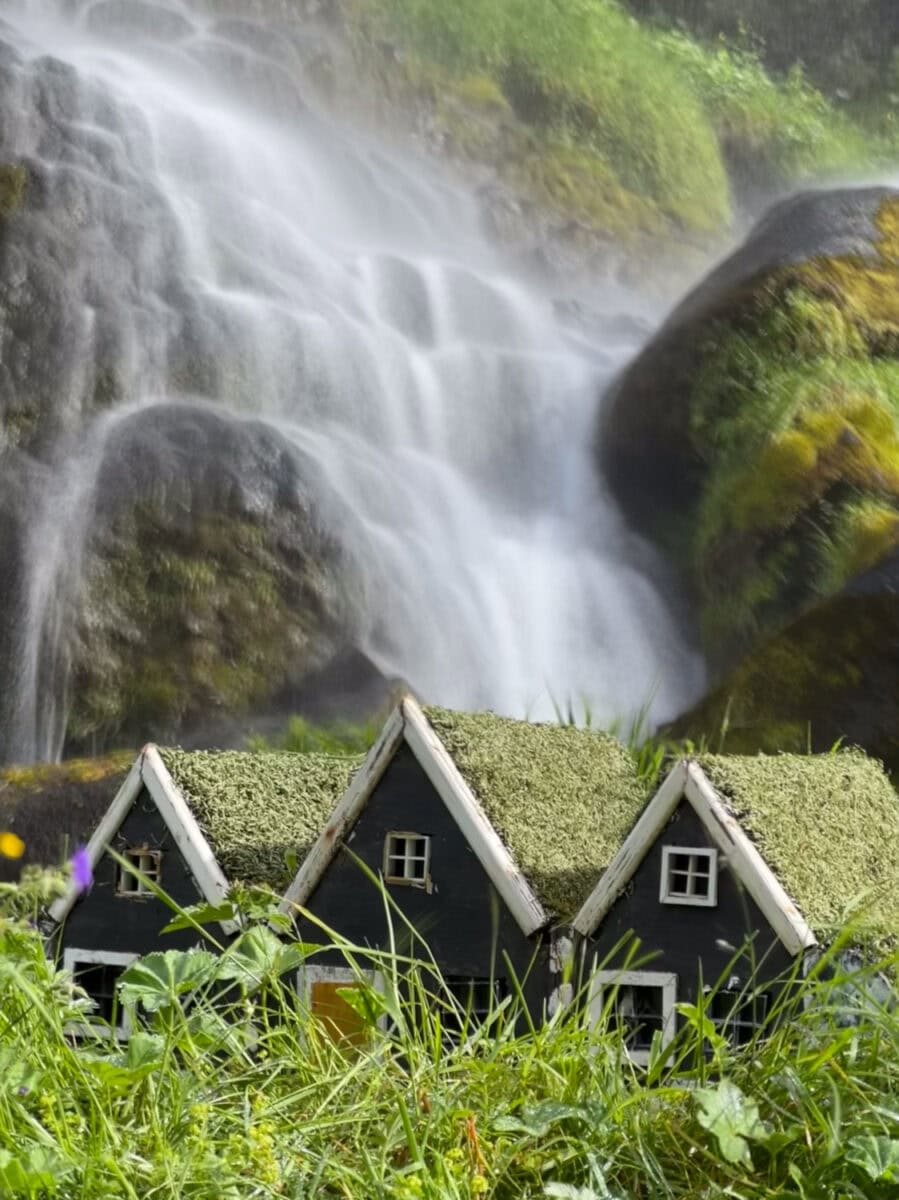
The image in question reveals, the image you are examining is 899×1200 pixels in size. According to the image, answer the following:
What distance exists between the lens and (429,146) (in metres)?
6.38

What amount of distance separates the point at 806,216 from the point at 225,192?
2.12m

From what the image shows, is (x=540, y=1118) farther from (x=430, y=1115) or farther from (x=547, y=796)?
(x=547, y=796)

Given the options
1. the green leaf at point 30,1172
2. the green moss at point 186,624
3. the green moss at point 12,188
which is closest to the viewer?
the green leaf at point 30,1172

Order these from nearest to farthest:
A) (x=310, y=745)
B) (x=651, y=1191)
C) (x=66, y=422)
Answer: (x=651, y=1191)
(x=310, y=745)
(x=66, y=422)

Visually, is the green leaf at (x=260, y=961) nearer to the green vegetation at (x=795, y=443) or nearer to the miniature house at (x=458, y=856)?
the miniature house at (x=458, y=856)

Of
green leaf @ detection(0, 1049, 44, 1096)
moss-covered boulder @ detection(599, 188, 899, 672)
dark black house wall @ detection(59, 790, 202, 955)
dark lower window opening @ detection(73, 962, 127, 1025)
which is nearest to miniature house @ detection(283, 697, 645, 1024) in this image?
dark black house wall @ detection(59, 790, 202, 955)

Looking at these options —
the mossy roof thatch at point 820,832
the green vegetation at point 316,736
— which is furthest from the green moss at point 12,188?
the mossy roof thatch at point 820,832

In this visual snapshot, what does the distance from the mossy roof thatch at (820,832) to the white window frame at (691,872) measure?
0.23ft

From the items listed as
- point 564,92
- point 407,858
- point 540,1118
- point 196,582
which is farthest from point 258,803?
point 564,92

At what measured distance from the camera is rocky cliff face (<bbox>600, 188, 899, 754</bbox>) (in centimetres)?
564

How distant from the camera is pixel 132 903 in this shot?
306cm

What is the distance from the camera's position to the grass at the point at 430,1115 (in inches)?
52.5

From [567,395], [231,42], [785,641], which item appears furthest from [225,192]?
[785,641]

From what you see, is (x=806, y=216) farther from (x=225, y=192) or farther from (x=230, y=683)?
(x=230, y=683)
